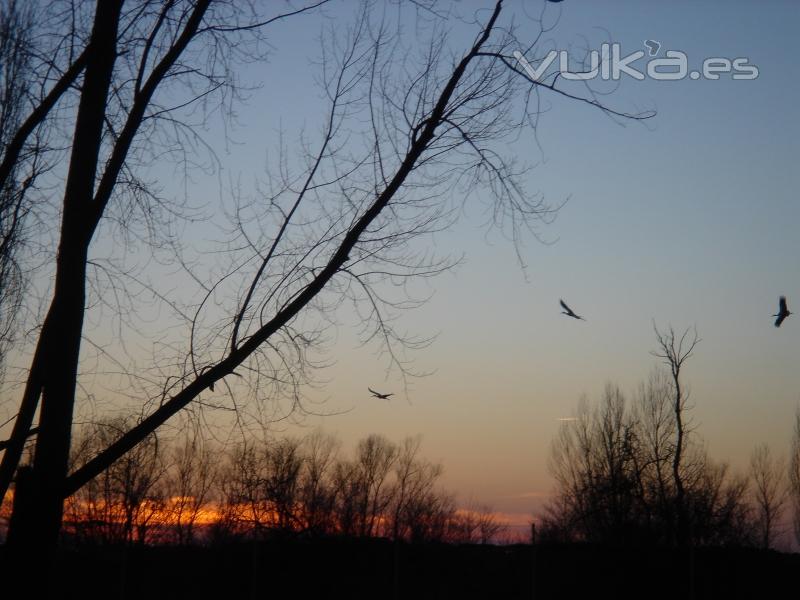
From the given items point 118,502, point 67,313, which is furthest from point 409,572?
point 118,502

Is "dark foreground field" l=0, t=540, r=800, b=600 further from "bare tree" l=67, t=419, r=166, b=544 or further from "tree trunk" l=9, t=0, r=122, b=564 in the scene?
"tree trunk" l=9, t=0, r=122, b=564

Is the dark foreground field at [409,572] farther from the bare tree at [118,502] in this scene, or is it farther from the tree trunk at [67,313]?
the tree trunk at [67,313]

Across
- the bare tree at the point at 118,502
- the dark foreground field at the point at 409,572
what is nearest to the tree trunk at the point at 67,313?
the bare tree at the point at 118,502

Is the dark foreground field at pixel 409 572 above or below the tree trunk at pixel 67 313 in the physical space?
below

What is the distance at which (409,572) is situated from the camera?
1374cm

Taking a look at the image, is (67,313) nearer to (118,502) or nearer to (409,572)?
(409,572)

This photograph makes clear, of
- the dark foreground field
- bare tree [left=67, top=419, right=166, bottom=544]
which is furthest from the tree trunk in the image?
the dark foreground field

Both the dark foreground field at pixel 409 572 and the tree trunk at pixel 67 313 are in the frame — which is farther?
the dark foreground field at pixel 409 572

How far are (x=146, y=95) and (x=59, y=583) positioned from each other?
1025 centimetres

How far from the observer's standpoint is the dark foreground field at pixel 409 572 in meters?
13.9

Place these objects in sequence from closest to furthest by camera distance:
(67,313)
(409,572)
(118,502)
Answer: (67,313)
(409,572)
(118,502)

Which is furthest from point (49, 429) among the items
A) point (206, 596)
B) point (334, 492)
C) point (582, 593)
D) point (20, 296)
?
point (334, 492)

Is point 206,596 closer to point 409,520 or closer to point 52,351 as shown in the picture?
point 52,351

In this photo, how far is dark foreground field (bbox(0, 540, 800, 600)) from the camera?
13.9 metres
